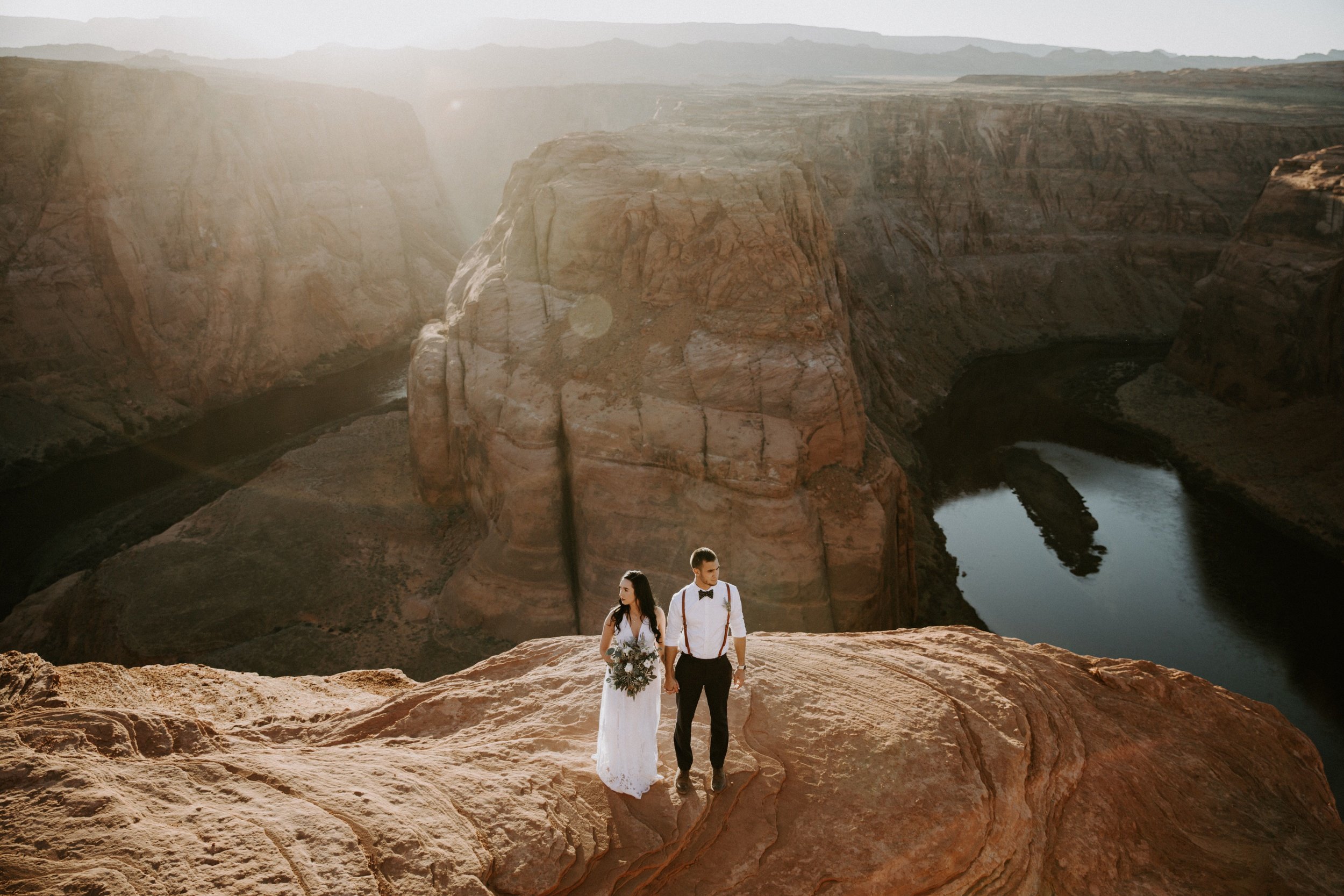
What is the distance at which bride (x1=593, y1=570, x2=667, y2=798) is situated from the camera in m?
6.31

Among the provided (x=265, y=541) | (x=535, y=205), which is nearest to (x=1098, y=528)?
(x=535, y=205)

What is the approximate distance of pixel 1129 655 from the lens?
2083 centimetres

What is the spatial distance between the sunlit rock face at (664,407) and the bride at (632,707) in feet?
33.0

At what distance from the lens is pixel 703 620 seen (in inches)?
243

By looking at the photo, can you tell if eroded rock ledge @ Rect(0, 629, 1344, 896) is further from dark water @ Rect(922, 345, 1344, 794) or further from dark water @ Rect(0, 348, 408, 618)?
dark water @ Rect(0, 348, 408, 618)

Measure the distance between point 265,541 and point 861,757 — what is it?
18468 mm

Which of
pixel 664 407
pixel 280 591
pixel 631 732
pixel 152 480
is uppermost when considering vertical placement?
pixel 631 732

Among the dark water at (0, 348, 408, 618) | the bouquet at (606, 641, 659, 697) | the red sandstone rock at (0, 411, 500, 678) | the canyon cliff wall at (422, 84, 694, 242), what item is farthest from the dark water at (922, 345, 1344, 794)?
the canyon cliff wall at (422, 84, 694, 242)

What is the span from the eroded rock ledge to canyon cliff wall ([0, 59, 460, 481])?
31.0 meters

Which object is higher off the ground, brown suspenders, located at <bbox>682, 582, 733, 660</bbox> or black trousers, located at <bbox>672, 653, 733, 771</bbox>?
brown suspenders, located at <bbox>682, 582, 733, 660</bbox>

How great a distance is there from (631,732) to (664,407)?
446 inches

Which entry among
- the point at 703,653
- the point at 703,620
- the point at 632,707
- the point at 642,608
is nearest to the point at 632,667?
the point at 632,707

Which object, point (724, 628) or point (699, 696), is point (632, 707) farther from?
point (724, 628)

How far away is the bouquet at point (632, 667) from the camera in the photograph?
20.6 ft
